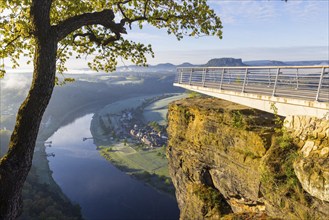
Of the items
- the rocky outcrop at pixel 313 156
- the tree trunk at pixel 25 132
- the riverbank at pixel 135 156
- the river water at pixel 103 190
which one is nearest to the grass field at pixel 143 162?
the riverbank at pixel 135 156

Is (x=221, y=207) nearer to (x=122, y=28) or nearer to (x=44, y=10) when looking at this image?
(x=122, y=28)

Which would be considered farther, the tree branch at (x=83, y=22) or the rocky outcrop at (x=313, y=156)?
the rocky outcrop at (x=313, y=156)

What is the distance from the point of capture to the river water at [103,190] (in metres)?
85.8

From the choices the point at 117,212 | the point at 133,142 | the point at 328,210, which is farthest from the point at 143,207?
the point at 328,210

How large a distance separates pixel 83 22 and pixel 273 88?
11.7m

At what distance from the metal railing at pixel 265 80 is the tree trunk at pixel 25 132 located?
1030cm

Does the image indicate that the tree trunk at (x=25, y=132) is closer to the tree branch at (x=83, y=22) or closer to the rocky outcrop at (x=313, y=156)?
the tree branch at (x=83, y=22)

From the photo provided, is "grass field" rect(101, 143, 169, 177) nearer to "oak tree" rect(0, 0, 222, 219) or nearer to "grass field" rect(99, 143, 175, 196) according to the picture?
"grass field" rect(99, 143, 175, 196)

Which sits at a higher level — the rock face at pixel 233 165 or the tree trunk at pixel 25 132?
the tree trunk at pixel 25 132

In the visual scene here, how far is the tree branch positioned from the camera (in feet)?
24.6

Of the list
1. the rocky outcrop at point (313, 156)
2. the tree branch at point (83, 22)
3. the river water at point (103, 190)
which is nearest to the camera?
the tree branch at point (83, 22)

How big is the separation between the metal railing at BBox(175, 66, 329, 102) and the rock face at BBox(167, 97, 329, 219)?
1738 mm

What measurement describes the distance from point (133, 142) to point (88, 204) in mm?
69064

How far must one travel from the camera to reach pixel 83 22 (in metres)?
8.06
